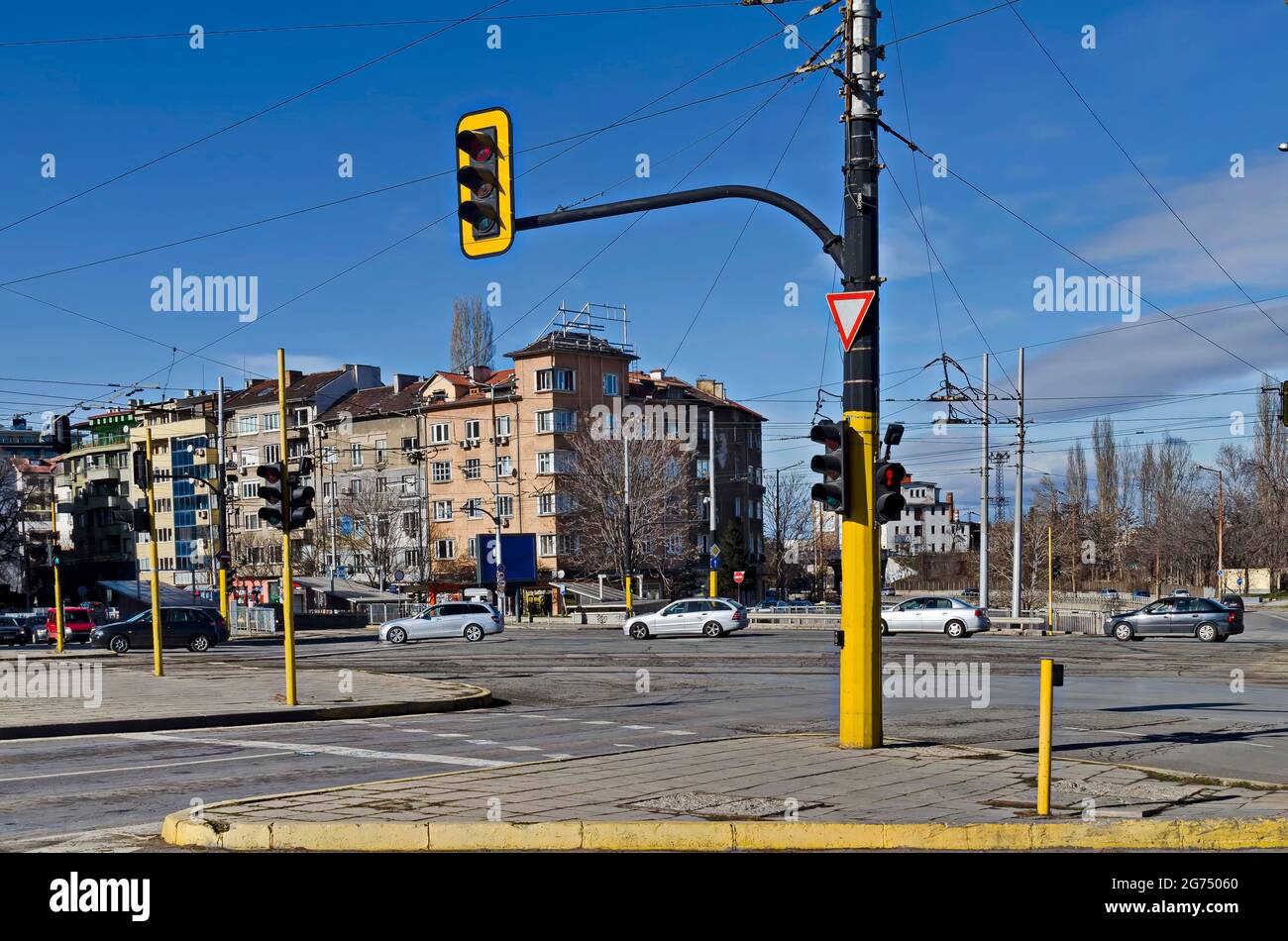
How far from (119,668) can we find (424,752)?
20499mm

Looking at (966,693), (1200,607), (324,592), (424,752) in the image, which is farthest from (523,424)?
(424,752)

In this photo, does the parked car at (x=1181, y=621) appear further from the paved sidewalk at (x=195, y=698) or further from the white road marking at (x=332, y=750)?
the white road marking at (x=332, y=750)

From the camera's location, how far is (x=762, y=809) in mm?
9438

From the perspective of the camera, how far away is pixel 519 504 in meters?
81.9

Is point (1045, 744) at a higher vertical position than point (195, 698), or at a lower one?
higher

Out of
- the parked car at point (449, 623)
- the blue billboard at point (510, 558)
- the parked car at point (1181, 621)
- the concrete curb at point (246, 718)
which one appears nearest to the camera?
the concrete curb at point (246, 718)

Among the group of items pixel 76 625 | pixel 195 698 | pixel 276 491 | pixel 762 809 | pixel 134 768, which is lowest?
pixel 76 625

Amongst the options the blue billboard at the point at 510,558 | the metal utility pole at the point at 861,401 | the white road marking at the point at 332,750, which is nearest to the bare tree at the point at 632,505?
the blue billboard at the point at 510,558

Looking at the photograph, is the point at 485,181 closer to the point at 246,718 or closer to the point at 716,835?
the point at 716,835

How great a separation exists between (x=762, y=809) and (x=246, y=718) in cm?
1130

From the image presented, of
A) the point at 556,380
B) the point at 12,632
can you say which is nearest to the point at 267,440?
the point at 556,380

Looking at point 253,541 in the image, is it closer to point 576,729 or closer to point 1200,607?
point 1200,607

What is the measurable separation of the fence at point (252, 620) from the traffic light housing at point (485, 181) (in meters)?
52.8

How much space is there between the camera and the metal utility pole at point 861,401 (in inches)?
500
